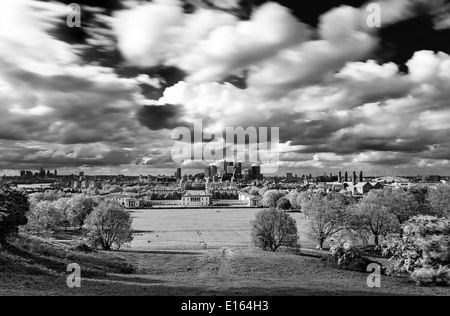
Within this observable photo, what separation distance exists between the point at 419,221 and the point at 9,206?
4781 centimetres

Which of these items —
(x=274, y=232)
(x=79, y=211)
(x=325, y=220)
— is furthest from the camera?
(x=79, y=211)

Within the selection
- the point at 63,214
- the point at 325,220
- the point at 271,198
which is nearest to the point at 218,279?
the point at 325,220

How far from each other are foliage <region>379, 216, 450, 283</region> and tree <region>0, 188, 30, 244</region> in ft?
145

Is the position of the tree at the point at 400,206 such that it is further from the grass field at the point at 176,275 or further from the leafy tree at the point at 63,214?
the leafy tree at the point at 63,214

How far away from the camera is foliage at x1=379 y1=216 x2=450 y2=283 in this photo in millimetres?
36531

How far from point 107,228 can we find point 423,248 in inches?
1932

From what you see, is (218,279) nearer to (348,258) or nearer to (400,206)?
(348,258)

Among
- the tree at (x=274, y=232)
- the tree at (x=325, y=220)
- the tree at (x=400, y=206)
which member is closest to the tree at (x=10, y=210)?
the tree at (x=274, y=232)

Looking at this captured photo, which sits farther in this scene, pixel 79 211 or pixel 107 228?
pixel 79 211

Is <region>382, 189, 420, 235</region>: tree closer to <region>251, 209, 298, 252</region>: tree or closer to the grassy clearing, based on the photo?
<region>251, 209, 298, 252</region>: tree

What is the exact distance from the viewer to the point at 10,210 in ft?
139

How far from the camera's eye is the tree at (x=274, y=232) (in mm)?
62406
